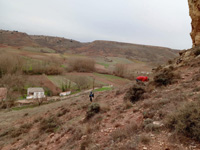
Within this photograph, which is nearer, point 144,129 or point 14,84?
point 144,129

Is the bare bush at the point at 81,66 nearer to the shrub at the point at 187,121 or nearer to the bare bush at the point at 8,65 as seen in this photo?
the bare bush at the point at 8,65

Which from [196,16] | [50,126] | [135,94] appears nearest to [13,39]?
[50,126]

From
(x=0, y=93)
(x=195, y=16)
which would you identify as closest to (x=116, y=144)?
(x=195, y=16)

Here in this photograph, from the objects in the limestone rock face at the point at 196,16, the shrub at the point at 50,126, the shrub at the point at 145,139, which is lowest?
the shrub at the point at 50,126

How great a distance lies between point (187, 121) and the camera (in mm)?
3541

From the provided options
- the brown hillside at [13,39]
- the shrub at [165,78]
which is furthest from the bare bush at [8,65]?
the brown hillside at [13,39]

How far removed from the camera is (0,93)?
2577 cm

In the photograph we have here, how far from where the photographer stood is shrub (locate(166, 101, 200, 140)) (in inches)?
129

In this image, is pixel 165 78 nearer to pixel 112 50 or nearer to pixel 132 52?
pixel 132 52

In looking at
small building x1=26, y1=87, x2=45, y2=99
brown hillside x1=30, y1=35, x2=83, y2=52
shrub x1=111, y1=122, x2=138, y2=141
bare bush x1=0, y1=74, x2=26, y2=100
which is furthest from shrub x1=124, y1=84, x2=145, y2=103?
brown hillside x1=30, y1=35, x2=83, y2=52

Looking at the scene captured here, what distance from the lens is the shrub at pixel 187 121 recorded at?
10.7ft

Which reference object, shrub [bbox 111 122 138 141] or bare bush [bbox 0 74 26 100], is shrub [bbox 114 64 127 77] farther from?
shrub [bbox 111 122 138 141]

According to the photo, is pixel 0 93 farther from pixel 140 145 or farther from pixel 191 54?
pixel 191 54

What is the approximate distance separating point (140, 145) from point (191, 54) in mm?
12470
